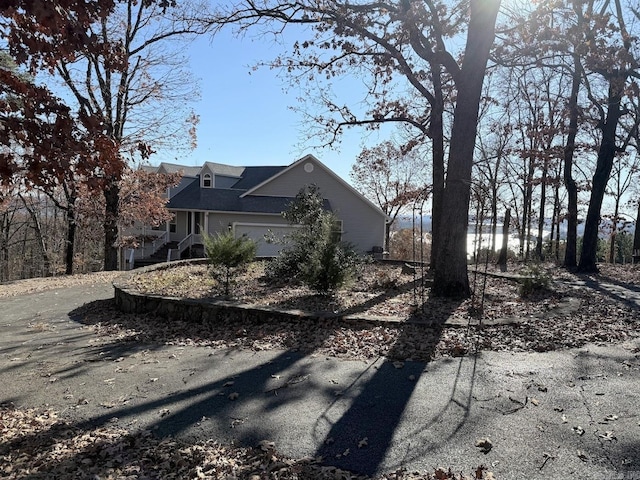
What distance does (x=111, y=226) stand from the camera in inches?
741

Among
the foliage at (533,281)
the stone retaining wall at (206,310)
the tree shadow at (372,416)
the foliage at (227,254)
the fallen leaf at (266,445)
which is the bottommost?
the fallen leaf at (266,445)

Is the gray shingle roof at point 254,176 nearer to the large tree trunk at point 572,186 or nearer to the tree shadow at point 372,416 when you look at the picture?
the large tree trunk at point 572,186

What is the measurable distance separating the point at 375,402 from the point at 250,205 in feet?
71.5

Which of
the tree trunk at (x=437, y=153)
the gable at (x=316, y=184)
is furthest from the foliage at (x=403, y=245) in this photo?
the tree trunk at (x=437, y=153)

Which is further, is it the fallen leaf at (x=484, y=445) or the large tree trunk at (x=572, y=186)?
the large tree trunk at (x=572, y=186)

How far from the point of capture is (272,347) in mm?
5465

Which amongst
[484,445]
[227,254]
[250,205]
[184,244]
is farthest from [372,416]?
[184,244]

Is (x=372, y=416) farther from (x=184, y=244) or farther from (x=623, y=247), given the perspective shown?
(x=623, y=247)

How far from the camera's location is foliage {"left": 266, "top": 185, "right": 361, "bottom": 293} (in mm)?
7500

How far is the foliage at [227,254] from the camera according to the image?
8070 millimetres

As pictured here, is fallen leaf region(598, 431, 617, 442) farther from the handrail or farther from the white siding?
the handrail

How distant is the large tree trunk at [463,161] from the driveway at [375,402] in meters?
2.79

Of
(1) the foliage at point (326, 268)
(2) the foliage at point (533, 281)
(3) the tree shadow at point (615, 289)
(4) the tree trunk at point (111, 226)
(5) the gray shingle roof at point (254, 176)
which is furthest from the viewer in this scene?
(5) the gray shingle roof at point (254, 176)

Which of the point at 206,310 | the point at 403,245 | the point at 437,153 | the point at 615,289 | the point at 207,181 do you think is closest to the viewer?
the point at 206,310
